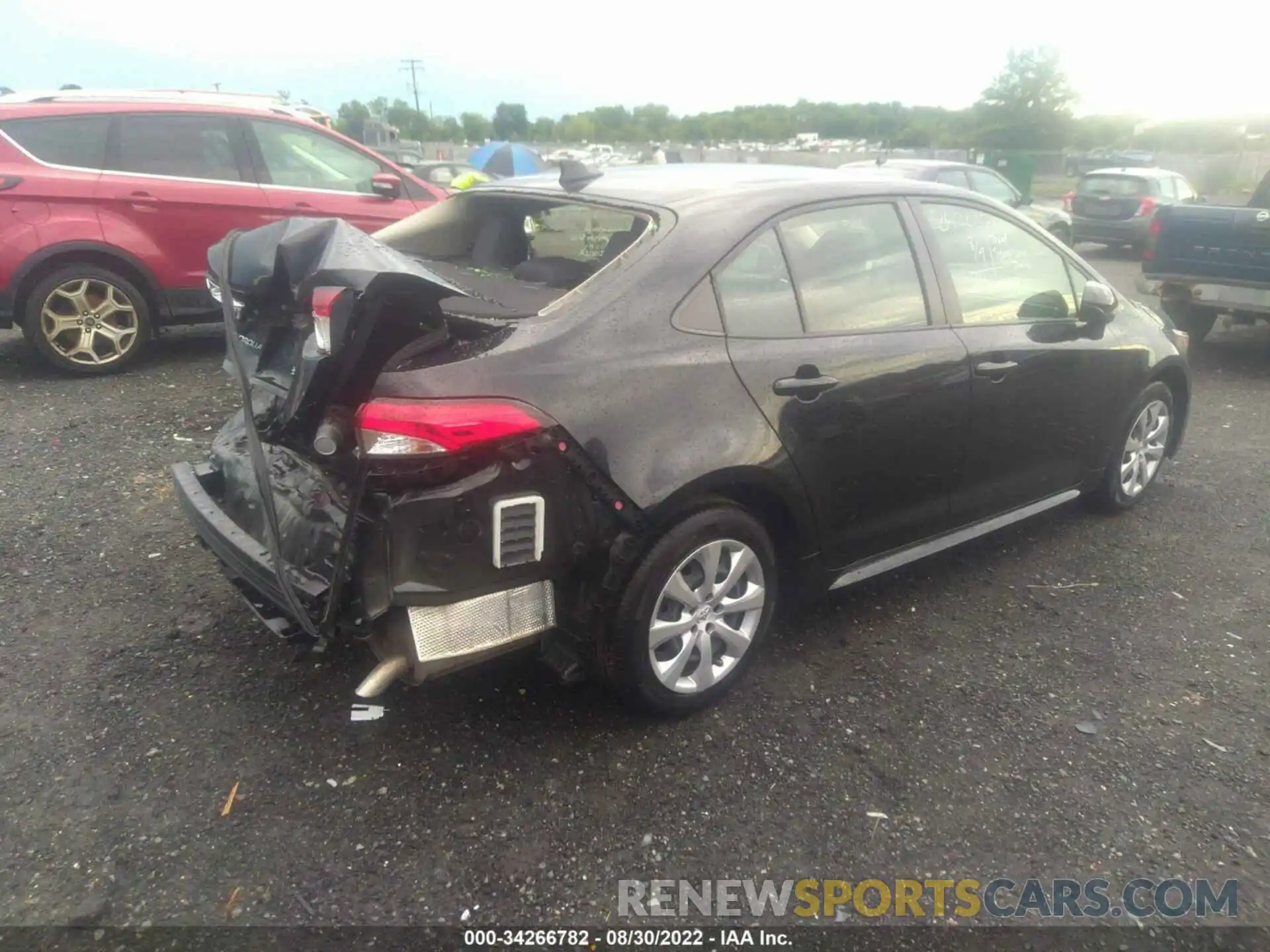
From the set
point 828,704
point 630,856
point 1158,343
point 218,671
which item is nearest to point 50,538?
point 218,671

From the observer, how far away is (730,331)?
9.52ft

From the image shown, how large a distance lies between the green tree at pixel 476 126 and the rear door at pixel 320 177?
63.9m

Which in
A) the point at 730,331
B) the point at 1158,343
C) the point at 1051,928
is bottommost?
the point at 1051,928

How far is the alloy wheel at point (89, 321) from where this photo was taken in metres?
6.24

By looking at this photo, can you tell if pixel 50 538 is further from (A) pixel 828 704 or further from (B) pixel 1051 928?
(B) pixel 1051 928

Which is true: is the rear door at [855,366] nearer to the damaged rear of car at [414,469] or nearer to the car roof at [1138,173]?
the damaged rear of car at [414,469]

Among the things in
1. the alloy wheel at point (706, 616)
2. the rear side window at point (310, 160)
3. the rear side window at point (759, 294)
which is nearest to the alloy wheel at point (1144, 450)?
the rear side window at point (759, 294)

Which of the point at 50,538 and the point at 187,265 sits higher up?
the point at 187,265

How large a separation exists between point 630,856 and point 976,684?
1469 millimetres

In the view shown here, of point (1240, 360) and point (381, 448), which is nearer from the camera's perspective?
point (381, 448)

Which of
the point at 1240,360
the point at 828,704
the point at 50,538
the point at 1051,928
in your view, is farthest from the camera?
the point at 1240,360

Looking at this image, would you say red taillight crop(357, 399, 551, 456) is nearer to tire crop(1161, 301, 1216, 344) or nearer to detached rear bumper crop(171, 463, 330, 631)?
detached rear bumper crop(171, 463, 330, 631)

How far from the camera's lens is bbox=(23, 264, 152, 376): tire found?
6184mm

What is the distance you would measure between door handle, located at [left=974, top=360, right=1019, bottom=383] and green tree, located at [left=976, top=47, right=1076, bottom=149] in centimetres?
6578
